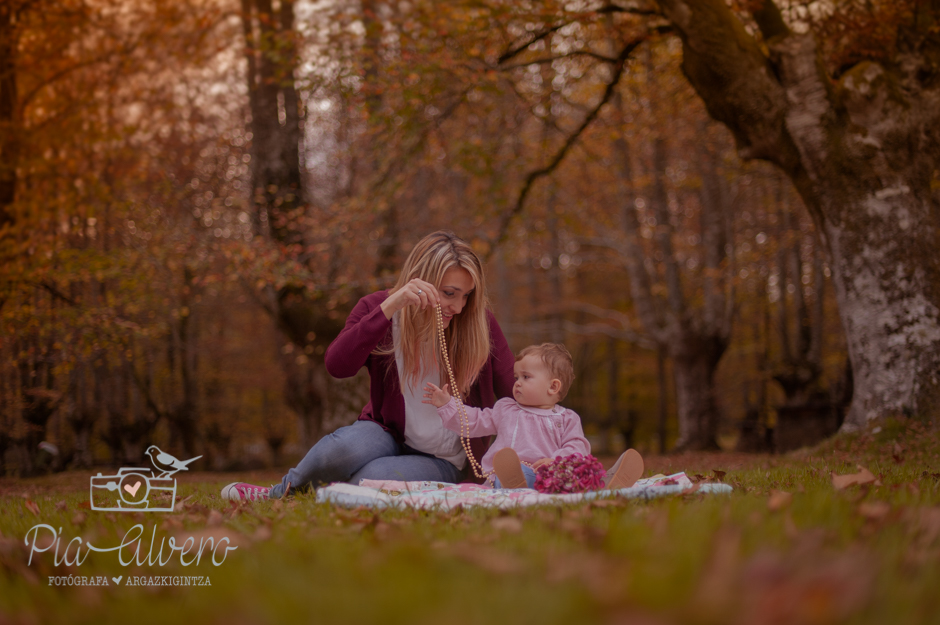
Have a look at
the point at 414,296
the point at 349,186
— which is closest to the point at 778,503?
the point at 414,296

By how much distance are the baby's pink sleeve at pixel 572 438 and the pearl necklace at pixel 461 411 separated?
23 cm

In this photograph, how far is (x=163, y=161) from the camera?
13383mm

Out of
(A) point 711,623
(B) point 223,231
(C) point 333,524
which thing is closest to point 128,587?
(C) point 333,524

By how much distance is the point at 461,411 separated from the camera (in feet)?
12.2

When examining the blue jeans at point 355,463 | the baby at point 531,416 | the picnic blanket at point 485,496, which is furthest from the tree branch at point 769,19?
the blue jeans at point 355,463

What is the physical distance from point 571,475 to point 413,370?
4.38ft

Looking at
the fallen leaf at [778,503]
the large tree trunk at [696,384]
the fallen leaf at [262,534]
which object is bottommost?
the large tree trunk at [696,384]

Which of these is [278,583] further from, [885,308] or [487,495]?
[885,308]

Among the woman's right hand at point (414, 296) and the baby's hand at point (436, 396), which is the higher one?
the woman's right hand at point (414, 296)

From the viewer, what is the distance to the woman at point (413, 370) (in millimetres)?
3748

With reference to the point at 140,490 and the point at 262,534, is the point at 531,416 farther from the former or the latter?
the point at 140,490

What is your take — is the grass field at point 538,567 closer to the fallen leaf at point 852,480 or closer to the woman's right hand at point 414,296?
the fallen leaf at point 852,480

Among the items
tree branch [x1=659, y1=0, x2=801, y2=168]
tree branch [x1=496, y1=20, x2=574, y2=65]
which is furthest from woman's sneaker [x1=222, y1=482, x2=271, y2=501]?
tree branch [x1=496, y1=20, x2=574, y2=65]

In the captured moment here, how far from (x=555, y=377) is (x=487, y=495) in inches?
37.3
